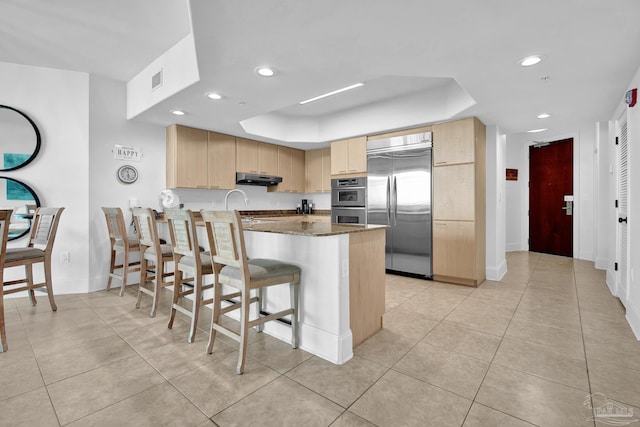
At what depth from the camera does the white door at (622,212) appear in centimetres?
300

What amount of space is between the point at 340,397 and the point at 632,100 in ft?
10.8

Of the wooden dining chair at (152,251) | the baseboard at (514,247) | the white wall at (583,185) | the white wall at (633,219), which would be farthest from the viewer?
the baseboard at (514,247)

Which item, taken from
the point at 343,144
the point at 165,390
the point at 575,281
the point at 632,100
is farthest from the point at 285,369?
the point at 575,281

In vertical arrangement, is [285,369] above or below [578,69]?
below

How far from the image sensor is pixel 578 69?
2.44 m

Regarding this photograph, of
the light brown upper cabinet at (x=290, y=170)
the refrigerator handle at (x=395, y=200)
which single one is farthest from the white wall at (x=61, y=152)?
the refrigerator handle at (x=395, y=200)

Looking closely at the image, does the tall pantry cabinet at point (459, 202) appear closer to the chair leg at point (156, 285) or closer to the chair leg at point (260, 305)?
the chair leg at point (260, 305)

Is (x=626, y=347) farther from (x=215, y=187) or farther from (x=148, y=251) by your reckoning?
(x=215, y=187)

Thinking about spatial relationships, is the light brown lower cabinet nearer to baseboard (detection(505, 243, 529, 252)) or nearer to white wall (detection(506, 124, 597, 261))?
white wall (detection(506, 124, 597, 261))

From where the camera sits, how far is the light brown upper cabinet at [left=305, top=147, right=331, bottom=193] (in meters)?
5.80

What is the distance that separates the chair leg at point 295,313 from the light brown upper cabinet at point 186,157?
2.90m

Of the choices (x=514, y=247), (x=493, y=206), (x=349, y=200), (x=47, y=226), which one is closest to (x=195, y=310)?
(x=47, y=226)

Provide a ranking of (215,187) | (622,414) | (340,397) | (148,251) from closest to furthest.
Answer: (622,414)
(340,397)
(148,251)
(215,187)

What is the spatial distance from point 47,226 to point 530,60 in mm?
4453
